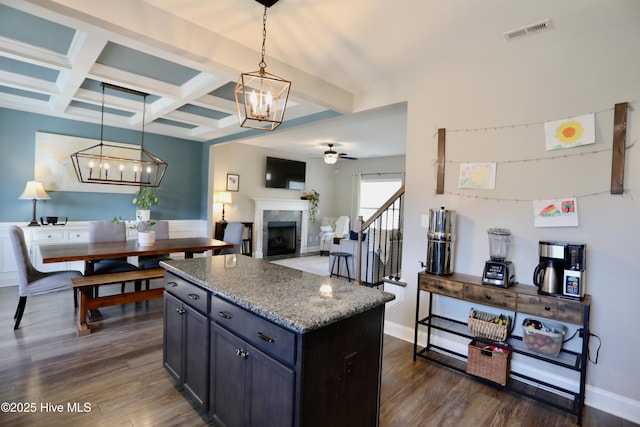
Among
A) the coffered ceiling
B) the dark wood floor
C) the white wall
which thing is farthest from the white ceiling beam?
the white wall

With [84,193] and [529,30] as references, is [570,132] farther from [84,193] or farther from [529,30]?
[84,193]

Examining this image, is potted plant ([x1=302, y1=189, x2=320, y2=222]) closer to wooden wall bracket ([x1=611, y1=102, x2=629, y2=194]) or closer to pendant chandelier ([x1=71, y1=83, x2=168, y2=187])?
pendant chandelier ([x1=71, y1=83, x2=168, y2=187])

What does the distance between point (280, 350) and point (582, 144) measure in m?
2.54

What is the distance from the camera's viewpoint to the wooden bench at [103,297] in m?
3.19

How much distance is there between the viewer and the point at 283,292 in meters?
1.73

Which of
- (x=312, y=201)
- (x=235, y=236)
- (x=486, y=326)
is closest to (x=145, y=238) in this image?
(x=235, y=236)

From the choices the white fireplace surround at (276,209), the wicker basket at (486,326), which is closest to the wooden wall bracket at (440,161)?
the wicker basket at (486,326)

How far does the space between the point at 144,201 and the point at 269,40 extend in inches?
170

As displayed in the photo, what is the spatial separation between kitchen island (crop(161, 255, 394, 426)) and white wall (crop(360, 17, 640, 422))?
156 centimetres

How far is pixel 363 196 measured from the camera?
9008 mm

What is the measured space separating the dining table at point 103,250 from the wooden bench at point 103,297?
0.03m

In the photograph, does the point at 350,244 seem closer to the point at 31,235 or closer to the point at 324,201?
the point at 324,201

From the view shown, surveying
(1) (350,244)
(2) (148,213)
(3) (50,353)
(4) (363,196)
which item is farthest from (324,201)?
(3) (50,353)

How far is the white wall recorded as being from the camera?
7.14 feet
